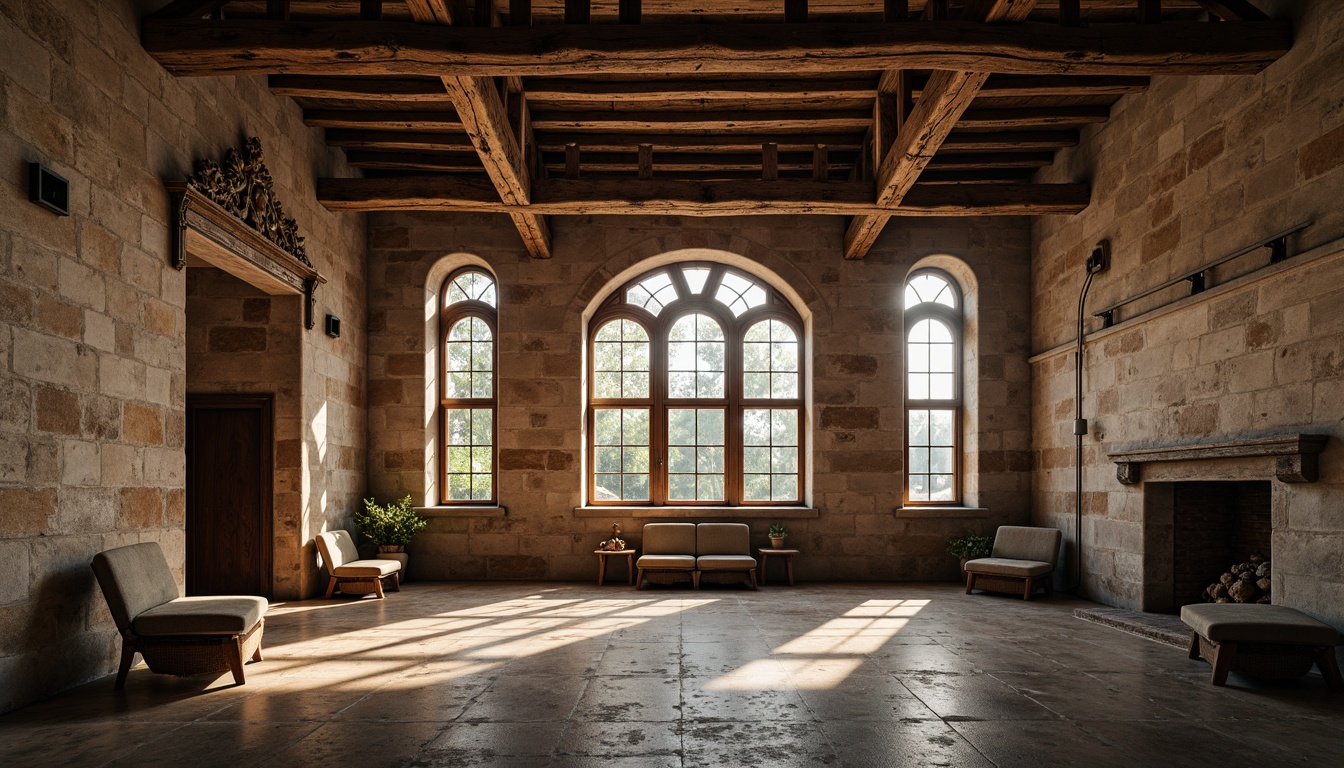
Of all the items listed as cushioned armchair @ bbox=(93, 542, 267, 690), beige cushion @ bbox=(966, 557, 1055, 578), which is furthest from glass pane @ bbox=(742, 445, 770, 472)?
cushioned armchair @ bbox=(93, 542, 267, 690)

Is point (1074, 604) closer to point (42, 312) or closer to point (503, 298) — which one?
point (503, 298)

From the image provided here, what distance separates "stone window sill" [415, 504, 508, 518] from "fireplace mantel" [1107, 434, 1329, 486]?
6.12 m

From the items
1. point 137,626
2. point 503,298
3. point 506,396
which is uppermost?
point 503,298

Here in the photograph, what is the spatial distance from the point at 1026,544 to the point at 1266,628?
3.95 metres

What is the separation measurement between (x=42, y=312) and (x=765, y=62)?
415 cm

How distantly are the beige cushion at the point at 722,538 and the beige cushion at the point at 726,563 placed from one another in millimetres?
290

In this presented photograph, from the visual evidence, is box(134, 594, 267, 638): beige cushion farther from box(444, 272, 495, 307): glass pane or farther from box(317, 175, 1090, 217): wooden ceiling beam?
box(444, 272, 495, 307): glass pane

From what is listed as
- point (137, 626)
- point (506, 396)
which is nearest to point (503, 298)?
point (506, 396)

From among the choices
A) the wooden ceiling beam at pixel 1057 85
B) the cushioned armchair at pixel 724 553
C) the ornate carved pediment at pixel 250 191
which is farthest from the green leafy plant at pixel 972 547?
the ornate carved pediment at pixel 250 191

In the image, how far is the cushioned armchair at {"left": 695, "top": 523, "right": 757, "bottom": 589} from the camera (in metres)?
8.80

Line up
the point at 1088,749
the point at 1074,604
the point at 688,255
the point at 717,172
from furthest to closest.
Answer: the point at 688,255 < the point at 717,172 < the point at 1074,604 < the point at 1088,749

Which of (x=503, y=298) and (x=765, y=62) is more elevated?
(x=765, y=62)

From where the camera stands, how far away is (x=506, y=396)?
965cm

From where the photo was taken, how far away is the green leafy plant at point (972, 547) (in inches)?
360
